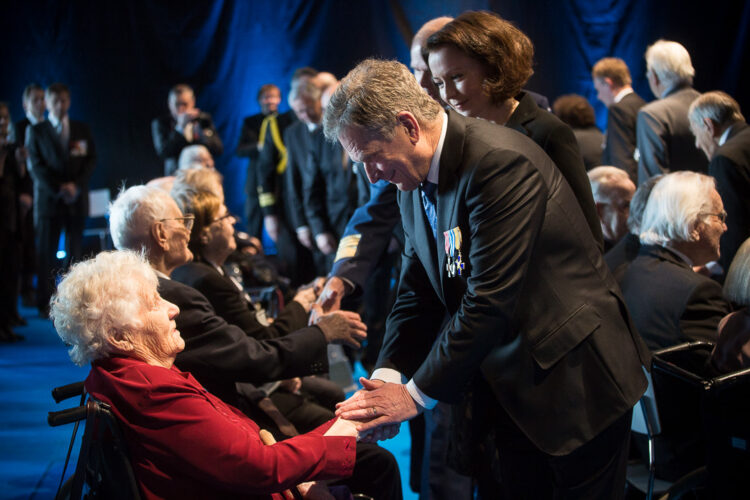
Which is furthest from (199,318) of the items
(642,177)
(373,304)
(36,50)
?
(36,50)

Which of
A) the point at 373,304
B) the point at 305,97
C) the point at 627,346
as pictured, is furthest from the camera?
the point at 305,97

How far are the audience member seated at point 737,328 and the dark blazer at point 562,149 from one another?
45 centimetres

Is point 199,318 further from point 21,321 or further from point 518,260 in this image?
point 21,321

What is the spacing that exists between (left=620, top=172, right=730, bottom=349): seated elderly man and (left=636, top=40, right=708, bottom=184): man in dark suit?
173 centimetres

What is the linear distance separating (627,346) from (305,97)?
4154 millimetres

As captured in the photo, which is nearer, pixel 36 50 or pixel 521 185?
pixel 521 185

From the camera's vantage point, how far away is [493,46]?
2.13 m

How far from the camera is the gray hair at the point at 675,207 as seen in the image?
103 inches

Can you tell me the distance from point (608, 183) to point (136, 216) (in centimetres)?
224

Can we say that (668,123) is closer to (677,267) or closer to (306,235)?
(677,267)

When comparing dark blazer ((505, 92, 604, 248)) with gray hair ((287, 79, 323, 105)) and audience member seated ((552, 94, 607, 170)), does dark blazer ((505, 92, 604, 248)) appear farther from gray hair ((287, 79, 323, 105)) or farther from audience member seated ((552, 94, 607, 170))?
gray hair ((287, 79, 323, 105))

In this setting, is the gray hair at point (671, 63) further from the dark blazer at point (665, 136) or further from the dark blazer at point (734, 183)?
the dark blazer at point (734, 183)

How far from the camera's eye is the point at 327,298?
2.59 meters

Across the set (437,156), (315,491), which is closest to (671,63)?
(437,156)
